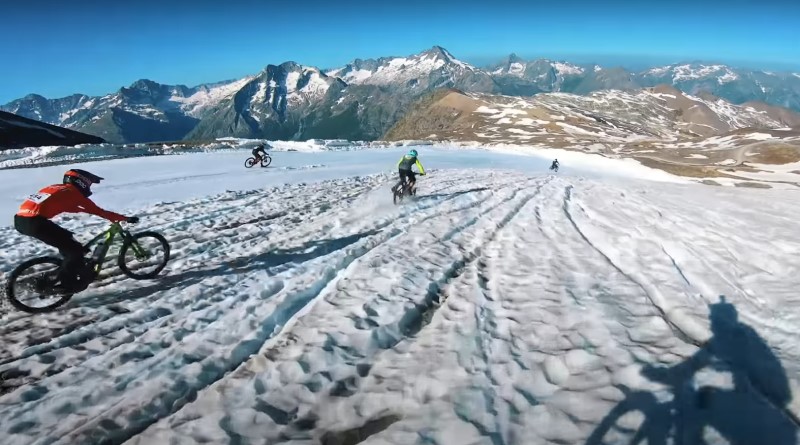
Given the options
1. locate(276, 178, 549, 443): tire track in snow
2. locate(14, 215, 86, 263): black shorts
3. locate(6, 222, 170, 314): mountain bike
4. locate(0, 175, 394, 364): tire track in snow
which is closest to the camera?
locate(276, 178, 549, 443): tire track in snow

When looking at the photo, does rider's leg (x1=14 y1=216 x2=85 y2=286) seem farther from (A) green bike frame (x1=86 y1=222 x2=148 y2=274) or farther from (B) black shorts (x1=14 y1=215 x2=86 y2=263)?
(A) green bike frame (x1=86 y1=222 x2=148 y2=274)

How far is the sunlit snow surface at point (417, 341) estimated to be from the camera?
5.80m

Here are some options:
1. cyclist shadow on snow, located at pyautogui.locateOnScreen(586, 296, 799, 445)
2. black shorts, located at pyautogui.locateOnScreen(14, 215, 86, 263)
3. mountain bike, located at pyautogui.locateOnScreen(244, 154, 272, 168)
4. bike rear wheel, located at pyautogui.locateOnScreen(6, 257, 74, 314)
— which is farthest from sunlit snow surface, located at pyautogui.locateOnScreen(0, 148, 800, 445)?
mountain bike, located at pyautogui.locateOnScreen(244, 154, 272, 168)

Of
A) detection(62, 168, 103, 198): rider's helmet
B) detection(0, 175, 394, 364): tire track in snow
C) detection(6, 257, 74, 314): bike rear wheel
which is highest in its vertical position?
detection(62, 168, 103, 198): rider's helmet

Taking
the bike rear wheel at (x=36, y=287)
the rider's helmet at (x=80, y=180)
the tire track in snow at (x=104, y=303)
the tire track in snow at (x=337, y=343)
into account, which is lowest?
the tire track in snow at (x=337, y=343)

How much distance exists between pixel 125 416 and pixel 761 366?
32.1 feet

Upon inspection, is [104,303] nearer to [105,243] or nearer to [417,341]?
[105,243]

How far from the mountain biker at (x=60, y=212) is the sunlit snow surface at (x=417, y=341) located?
0.71m

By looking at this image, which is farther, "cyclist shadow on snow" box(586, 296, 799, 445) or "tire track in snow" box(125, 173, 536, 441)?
"tire track in snow" box(125, 173, 536, 441)

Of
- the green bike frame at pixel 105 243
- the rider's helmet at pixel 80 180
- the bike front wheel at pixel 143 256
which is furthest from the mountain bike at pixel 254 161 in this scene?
the rider's helmet at pixel 80 180

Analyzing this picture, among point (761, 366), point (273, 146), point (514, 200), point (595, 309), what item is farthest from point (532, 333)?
point (273, 146)

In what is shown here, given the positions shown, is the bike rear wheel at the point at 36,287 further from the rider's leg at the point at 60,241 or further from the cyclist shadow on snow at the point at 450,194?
the cyclist shadow on snow at the point at 450,194

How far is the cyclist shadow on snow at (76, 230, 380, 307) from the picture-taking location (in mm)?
9359

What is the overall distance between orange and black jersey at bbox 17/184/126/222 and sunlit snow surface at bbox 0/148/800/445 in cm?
195
